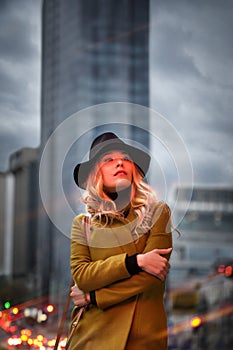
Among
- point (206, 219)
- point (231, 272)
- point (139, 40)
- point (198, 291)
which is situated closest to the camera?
point (139, 40)

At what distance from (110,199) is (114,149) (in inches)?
4.3

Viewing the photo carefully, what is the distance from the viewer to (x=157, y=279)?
97 cm

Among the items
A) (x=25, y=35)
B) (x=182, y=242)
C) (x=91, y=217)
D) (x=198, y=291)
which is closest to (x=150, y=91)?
(x=25, y=35)

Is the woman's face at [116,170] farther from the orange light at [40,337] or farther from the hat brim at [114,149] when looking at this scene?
the orange light at [40,337]

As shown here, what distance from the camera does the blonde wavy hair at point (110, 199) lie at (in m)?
1.04

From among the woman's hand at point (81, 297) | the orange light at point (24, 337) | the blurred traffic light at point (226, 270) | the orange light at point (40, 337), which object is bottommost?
the blurred traffic light at point (226, 270)

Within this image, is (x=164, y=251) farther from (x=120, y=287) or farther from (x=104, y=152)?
(x=104, y=152)

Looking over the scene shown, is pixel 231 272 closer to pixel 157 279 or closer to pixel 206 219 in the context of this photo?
pixel 206 219

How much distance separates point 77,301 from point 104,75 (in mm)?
3428

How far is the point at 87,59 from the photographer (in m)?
4.23

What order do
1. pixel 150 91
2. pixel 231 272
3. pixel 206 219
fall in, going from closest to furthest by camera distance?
pixel 150 91
pixel 206 219
pixel 231 272

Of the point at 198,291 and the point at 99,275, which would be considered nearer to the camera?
the point at 99,275

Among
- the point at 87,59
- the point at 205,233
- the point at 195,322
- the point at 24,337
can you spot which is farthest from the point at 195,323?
the point at 87,59

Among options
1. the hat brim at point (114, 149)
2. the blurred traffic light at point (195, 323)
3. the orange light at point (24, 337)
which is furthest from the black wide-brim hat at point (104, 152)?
the blurred traffic light at point (195, 323)
